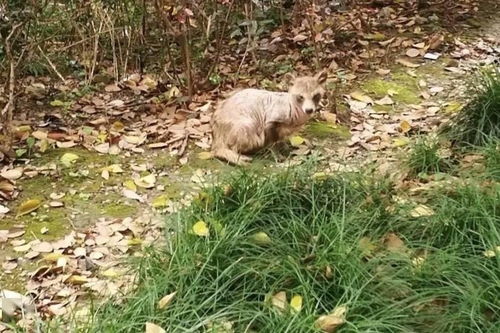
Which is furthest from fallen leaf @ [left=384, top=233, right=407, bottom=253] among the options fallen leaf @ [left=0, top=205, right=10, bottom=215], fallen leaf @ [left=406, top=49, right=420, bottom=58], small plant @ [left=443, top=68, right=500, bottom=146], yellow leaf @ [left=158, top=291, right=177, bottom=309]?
fallen leaf @ [left=406, top=49, right=420, bottom=58]

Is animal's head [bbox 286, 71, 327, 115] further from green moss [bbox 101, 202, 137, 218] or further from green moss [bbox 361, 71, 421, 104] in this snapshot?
green moss [bbox 101, 202, 137, 218]

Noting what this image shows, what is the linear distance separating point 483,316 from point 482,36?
4895mm

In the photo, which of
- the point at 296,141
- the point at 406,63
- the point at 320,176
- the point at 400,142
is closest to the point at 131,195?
the point at 320,176

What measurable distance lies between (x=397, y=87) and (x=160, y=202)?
2698 mm

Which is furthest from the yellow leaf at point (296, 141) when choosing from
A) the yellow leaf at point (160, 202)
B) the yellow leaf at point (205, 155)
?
the yellow leaf at point (160, 202)

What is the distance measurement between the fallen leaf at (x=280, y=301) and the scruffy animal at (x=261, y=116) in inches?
70.6

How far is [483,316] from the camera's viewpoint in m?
3.20

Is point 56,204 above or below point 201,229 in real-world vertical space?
below

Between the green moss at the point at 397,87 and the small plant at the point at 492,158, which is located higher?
the small plant at the point at 492,158

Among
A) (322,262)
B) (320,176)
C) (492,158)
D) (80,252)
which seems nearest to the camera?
(322,262)

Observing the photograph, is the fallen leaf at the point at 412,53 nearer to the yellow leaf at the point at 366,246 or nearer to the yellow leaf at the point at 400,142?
the yellow leaf at the point at 400,142

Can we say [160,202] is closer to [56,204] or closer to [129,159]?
[56,204]

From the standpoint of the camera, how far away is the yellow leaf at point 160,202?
14.8 feet

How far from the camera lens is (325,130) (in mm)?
5609
